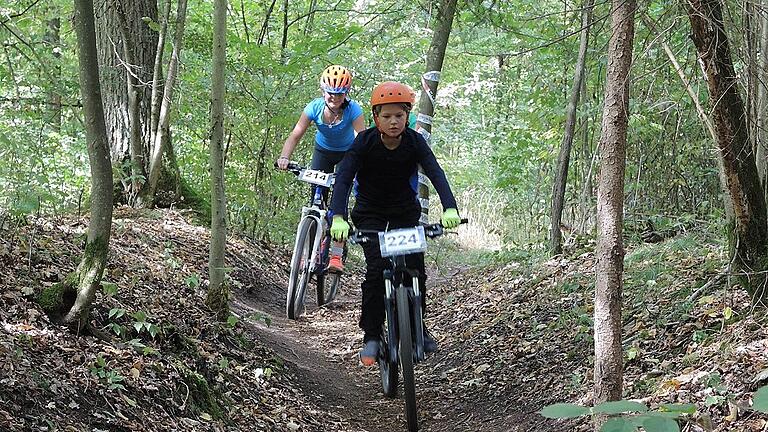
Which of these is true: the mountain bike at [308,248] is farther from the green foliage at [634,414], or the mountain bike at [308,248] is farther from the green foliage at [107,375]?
the green foliage at [634,414]

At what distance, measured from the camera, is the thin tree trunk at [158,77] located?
7.95 metres


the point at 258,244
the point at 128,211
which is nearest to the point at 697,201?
the point at 258,244

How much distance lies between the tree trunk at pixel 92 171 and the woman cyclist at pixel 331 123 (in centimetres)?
341

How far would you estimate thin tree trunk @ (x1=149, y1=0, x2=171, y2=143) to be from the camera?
795cm

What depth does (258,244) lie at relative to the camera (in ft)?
35.3

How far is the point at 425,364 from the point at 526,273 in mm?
2406

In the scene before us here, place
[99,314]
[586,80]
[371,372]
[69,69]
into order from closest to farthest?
1. [99,314]
2. [371,372]
3. [586,80]
4. [69,69]

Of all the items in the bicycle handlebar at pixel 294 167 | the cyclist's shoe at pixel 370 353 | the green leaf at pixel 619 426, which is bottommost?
the cyclist's shoe at pixel 370 353

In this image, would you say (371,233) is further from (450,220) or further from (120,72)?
(120,72)

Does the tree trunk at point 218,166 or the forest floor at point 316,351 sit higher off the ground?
the tree trunk at point 218,166

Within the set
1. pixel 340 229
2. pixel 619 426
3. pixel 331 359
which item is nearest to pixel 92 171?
pixel 340 229

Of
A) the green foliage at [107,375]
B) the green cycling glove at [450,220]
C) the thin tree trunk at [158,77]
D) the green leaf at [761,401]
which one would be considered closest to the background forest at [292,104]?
the thin tree trunk at [158,77]

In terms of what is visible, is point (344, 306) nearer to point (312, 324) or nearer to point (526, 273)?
point (312, 324)

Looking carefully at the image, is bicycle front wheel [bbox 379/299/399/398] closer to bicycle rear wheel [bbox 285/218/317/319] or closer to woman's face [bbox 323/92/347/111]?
bicycle rear wheel [bbox 285/218/317/319]
